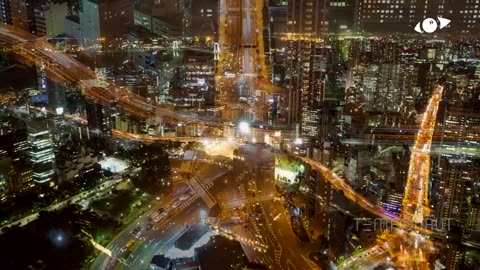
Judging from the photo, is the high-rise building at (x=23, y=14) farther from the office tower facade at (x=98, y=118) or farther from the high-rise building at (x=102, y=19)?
the office tower facade at (x=98, y=118)

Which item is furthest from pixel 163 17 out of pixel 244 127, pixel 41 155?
pixel 41 155

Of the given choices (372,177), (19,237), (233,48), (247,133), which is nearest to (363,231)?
(372,177)

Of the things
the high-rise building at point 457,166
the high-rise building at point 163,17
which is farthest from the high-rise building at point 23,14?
the high-rise building at point 457,166

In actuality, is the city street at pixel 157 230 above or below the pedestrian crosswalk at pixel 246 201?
below

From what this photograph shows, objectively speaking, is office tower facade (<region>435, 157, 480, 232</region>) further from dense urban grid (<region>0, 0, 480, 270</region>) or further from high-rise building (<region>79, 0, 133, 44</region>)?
high-rise building (<region>79, 0, 133, 44</region>)

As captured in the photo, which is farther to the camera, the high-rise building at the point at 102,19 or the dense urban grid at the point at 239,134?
the high-rise building at the point at 102,19

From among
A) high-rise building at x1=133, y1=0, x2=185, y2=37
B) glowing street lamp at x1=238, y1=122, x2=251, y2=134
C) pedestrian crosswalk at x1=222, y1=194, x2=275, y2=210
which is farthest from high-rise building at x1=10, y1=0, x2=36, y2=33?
pedestrian crosswalk at x1=222, y1=194, x2=275, y2=210

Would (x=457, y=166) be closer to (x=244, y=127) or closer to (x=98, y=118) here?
(x=244, y=127)
